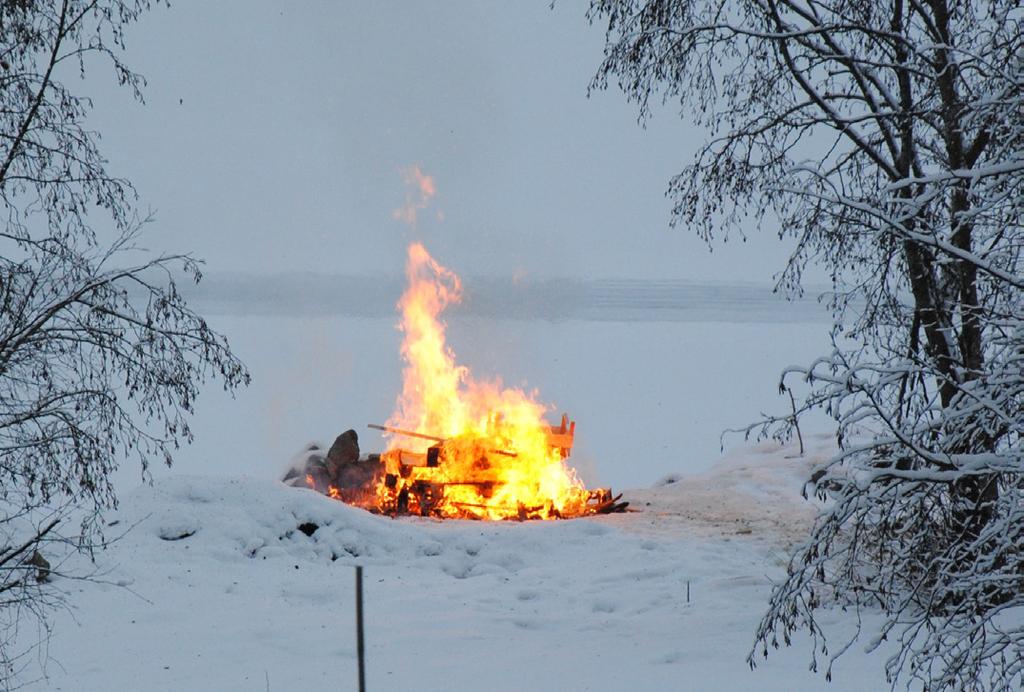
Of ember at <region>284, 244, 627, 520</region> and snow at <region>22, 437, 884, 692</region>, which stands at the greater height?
ember at <region>284, 244, 627, 520</region>

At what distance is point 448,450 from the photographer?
14.3 metres

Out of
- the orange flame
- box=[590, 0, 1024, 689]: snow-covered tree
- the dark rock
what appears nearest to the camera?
box=[590, 0, 1024, 689]: snow-covered tree

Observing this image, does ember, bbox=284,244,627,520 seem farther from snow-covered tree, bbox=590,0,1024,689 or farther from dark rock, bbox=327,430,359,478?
snow-covered tree, bbox=590,0,1024,689

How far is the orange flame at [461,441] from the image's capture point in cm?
1407

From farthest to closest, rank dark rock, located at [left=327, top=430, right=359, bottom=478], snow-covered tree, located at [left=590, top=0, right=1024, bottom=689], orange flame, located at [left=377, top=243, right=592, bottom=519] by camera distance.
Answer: dark rock, located at [left=327, top=430, right=359, bottom=478], orange flame, located at [left=377, top=243, right=592, bottom=519], snow-covered tree, located at [left=590, top=0, right=1024, bottom=689]

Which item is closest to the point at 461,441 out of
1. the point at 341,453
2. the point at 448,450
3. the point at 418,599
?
the point at 448,450

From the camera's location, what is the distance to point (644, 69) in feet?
30.7

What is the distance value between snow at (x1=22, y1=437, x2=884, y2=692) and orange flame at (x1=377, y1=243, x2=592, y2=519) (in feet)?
3.31

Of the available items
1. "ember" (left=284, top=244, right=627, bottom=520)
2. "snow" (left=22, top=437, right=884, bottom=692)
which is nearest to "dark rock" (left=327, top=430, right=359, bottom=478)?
"ember" (left=284, top=244, right=627, bottom=520)

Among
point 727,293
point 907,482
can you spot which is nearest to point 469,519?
point 907,482

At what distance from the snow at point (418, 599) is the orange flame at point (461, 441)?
1009 millimetres

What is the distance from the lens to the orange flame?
1407 cm

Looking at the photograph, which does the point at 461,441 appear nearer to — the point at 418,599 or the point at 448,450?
the point at 448,450

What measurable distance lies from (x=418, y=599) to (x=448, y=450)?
4.49m
